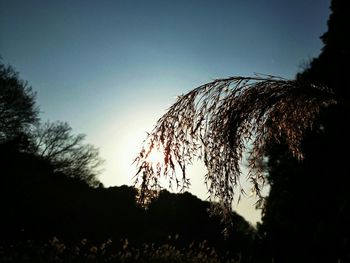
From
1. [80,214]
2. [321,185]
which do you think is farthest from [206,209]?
[80,214]

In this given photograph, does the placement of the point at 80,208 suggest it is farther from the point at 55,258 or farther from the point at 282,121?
the point at 282,121

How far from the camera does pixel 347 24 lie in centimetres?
1625

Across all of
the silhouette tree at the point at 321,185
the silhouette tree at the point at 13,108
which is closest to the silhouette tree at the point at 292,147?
the silhouette tree at the point at 321,185

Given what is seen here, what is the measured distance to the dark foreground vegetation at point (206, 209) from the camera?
12.9m

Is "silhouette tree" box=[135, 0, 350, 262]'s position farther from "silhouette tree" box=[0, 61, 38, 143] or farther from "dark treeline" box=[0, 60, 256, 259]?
"silhouette tree" box=[0, 61, 38, 143]

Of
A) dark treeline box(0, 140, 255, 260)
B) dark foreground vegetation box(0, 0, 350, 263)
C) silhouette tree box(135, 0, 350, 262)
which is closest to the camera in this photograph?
silhouette tree box(135, 0, 350, 262)

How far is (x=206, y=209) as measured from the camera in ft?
55.8

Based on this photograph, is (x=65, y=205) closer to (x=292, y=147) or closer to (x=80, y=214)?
(x=80, y=214)

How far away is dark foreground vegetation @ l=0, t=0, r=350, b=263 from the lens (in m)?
12.9

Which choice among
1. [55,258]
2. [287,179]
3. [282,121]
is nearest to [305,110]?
[282,121]

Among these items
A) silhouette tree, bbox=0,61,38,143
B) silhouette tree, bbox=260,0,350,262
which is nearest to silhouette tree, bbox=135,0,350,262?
silhouette tree, bbox=260,0,350,262

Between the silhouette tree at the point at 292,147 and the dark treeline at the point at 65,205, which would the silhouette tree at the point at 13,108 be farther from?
Result: the silhouette tree at the point at 292,147

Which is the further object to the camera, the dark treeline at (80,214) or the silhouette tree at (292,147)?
the dark treeline at (80,214)

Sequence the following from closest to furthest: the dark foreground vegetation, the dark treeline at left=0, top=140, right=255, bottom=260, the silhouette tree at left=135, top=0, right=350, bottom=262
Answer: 1. the silhouette tree at left=135, top=0, right=350, bottom=262
2. the dark foreground vegetation
3. the dark treeline at left=0, top=140, right=255, bottom=260
